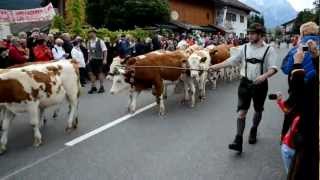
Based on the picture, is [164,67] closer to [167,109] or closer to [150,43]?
[167,109]

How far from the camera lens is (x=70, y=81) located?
9.58 metres

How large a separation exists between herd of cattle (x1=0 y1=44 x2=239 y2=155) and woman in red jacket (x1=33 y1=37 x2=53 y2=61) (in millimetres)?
2481

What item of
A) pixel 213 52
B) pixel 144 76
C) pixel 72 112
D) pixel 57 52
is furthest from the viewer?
pixel 213 52

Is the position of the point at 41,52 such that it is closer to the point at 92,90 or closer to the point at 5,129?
the point at 92,90

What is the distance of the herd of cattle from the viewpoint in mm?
Result: 8328

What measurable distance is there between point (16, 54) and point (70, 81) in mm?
3895

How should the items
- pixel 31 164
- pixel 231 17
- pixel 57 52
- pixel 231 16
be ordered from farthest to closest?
1. pixel 231 16
2. pixel 231 17
3. pixel 57 52
4. pixel 31 164

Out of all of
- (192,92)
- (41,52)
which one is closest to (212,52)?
(192,92)

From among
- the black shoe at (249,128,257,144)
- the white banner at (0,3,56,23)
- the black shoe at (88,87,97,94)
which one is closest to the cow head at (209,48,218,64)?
the black shoe at (88,87,97,94)

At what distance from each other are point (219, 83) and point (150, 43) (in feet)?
18.3

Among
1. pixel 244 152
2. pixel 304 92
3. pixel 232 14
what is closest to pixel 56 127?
pixel 244 152

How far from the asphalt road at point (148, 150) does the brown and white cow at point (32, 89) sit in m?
0.49

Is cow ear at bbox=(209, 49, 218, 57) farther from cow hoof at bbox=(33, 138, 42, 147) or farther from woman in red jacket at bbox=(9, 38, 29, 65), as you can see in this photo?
cow hoof at bbox=(33, 138, 42, 147)

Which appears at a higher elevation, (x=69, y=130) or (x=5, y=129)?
(x=5, y=129)
